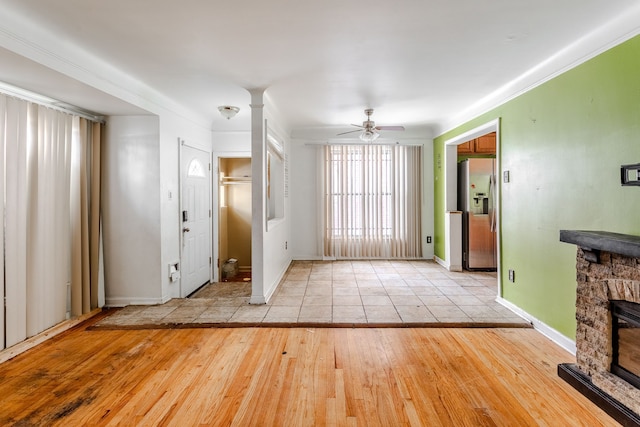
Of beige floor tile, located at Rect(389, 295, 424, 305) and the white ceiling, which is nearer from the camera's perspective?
the white ceiling

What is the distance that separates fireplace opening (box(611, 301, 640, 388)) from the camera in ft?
6.32

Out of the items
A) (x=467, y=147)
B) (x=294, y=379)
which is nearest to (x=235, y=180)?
(x=467, y=147)

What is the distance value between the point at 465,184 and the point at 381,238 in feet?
5.67

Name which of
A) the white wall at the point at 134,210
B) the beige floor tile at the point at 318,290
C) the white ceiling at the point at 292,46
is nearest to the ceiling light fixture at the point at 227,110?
the white ceiling at the point at 292,46

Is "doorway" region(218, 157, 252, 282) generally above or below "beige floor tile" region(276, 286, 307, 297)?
above

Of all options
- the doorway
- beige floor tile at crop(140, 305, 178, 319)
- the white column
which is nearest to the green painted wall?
the white column

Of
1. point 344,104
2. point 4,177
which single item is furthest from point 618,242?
point 4,177

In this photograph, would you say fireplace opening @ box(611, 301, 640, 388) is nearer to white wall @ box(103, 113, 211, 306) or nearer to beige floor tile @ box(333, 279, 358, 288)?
beige floor tile @ box(333, 279, 358, 288)

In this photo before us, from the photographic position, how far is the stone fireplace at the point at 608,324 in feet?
6.23

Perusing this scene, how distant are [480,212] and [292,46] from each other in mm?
4042

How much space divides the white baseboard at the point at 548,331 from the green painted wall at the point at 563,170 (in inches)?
1.7

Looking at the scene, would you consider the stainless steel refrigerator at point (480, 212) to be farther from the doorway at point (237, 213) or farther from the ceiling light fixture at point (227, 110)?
the doorway at point (237, 213)

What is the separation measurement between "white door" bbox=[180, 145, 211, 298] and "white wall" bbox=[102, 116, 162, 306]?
0.58 metres

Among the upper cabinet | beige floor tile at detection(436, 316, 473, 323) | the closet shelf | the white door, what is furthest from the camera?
the closet shelf
